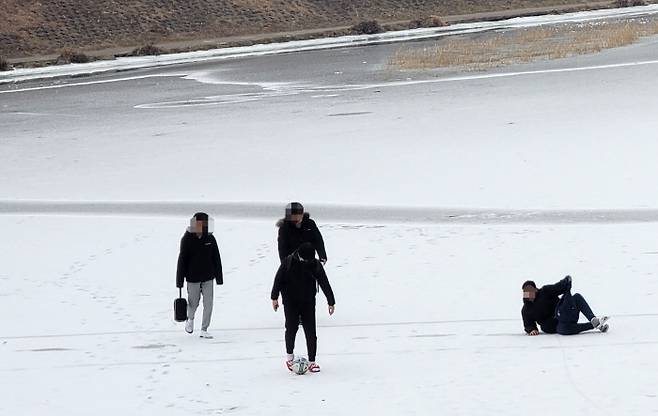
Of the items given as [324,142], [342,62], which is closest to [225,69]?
[342,62]

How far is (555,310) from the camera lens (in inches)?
406

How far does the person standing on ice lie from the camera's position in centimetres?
1068

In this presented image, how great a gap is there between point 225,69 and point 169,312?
2806 centimetres

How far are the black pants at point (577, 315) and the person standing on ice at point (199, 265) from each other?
2.96 metres

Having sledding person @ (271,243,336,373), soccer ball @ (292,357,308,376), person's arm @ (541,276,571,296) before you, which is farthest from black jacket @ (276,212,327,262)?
person's arm @ (541,276,571,296)

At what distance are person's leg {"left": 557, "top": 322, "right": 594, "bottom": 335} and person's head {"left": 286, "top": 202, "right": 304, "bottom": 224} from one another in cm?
232

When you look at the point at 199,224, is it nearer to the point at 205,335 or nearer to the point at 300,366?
the point at 205,335

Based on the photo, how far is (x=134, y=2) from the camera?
54656 mm

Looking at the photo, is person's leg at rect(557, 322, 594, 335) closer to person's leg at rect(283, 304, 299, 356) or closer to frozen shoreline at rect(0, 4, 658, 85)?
person's leg at rect(283, 304, 299, 356)

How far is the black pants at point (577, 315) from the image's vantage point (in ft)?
33.1

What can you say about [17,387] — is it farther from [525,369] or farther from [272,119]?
[272,119]

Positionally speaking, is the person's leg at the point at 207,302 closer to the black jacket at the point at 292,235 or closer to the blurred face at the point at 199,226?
the blurred face at the point at 199,226

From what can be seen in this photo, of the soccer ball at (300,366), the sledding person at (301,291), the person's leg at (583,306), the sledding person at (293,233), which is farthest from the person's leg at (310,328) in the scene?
the person's leg at (583,306)

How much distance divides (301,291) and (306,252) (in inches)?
12.4
